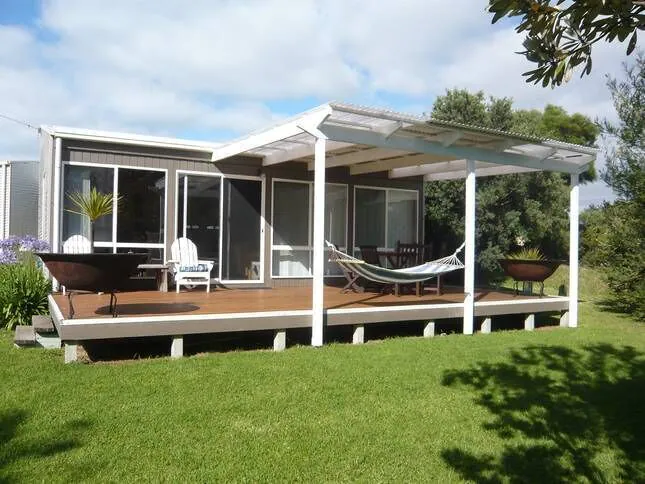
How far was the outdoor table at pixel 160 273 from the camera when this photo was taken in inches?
321

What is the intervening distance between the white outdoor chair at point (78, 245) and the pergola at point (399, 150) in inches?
93.2

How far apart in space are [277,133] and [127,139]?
259 cm

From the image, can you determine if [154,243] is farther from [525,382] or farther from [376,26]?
[525,382]

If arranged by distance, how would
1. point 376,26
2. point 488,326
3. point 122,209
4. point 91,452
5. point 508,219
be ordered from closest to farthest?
1. point 91,452
2. point 488,326
3. point 122,209
4. point 376,26
5. point 508,219

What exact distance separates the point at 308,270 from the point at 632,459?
23.5ft

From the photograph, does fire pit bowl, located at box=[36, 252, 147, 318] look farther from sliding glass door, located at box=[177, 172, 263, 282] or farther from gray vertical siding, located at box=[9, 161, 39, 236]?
gray vertical siding, located at box=[9, 161, 39, 236]

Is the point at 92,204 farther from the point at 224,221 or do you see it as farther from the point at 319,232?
the point at 319,232

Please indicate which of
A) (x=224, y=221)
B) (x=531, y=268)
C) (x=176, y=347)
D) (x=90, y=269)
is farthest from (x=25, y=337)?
(x=531, y=268)

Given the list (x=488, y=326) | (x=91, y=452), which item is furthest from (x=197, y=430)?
(x=488, y=326)

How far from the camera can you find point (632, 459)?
3465 mm

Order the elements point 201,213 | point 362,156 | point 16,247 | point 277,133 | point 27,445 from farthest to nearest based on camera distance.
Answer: point 201,213, point 362,156, point 16,247, point 277,133, point 27,445

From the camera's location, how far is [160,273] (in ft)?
27.8

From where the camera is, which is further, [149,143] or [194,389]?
[149,143]

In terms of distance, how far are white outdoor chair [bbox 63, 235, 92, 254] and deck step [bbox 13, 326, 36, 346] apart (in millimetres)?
2039
